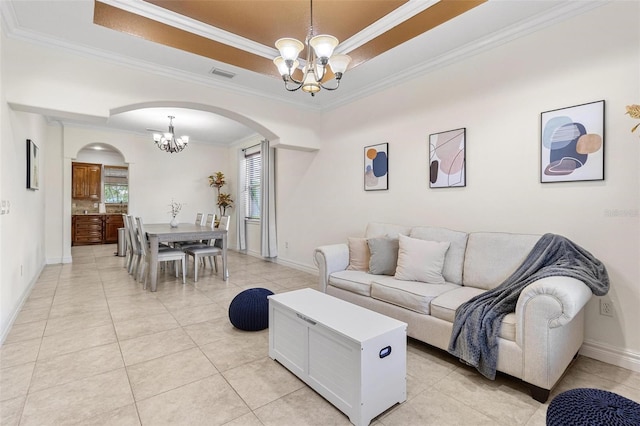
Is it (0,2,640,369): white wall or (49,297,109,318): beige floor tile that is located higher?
(0,2,640,369): white wall

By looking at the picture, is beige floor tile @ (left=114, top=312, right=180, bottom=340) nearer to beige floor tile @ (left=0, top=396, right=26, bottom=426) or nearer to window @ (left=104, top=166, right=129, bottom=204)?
beige floor tile @ (left=0, top=396, right=26, bottom=426)

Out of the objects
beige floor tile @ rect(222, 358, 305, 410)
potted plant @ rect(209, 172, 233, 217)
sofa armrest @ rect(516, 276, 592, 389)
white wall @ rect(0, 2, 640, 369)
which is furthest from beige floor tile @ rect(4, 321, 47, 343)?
potted plant @ rect(209, 172, 233, 217)

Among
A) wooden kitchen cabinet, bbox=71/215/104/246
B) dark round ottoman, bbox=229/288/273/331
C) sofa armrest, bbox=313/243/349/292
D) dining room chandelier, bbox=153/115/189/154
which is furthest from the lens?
wooden kitchen cabinet, bbox=71/215/104/246

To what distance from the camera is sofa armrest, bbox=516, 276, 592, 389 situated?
174 cm

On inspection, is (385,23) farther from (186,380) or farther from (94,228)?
(94,228)

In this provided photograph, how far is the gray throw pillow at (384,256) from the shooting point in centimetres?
313

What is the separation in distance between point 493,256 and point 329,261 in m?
1.56

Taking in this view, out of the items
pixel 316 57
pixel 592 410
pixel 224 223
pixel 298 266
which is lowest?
pixel 298 266

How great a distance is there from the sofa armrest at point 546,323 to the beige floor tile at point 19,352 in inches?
133

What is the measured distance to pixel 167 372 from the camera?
2.14 m

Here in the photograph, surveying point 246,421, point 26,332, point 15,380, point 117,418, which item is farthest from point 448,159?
point 26,332

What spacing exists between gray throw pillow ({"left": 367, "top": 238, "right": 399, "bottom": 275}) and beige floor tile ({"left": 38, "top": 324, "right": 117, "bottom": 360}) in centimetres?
243

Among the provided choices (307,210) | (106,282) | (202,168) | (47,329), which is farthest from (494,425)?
(202,168)

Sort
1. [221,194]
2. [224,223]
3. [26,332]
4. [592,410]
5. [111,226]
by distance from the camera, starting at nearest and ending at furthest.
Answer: [592,410] < [26,332] < [224,223] < [221,194] < [111,226]
